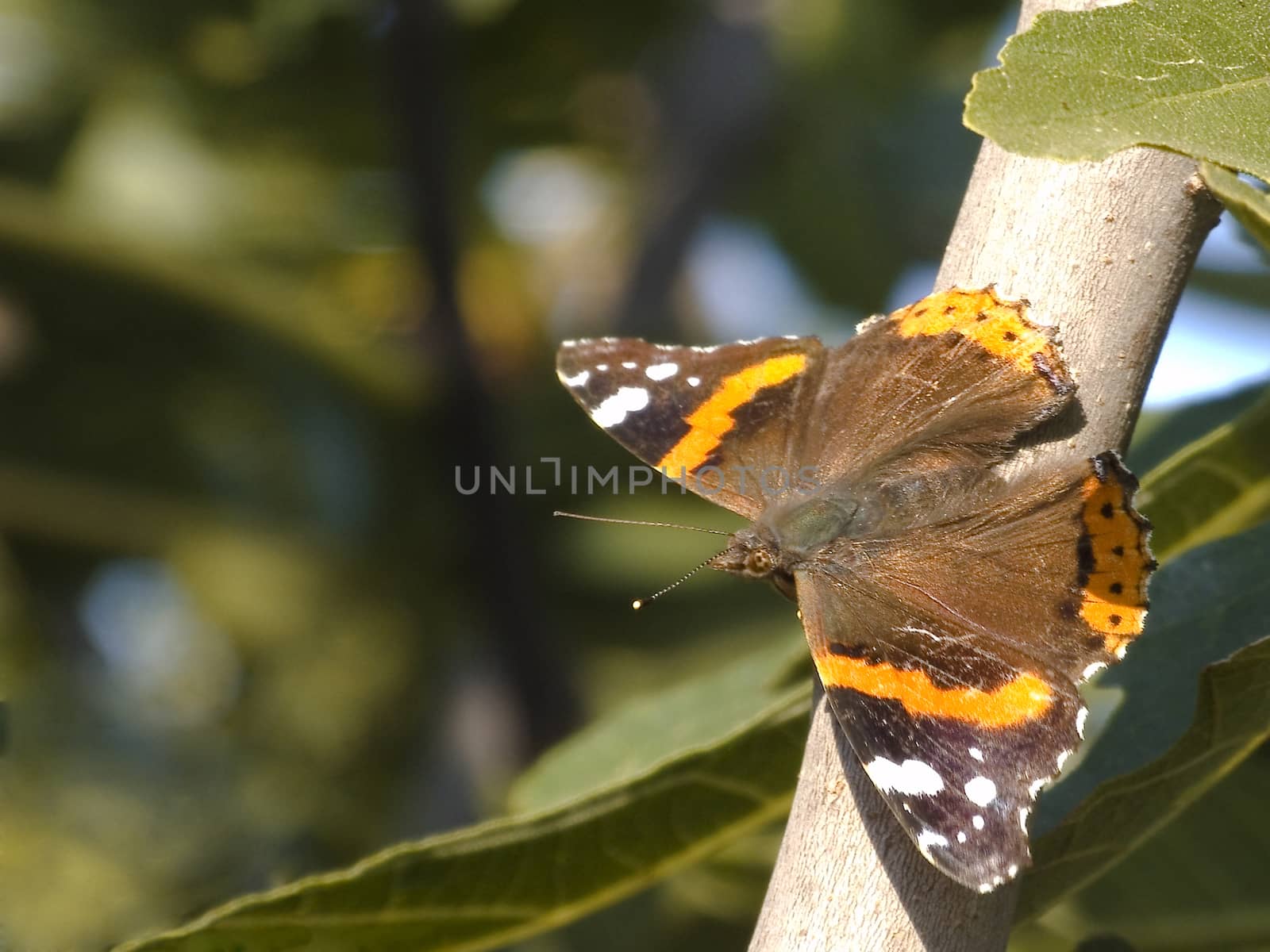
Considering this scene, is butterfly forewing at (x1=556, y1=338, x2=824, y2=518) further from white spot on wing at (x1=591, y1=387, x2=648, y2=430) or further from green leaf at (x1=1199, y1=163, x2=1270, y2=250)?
green leaf at (x1=1199, y1=163, x2=1270, y2=250)

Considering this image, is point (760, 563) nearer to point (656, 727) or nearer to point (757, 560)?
point (757, 560)

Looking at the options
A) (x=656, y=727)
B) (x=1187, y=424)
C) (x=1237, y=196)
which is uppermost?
(x=1187, y=424)

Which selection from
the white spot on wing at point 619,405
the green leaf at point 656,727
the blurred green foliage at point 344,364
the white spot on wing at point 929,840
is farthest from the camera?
the blurred green foliage at point 344,364

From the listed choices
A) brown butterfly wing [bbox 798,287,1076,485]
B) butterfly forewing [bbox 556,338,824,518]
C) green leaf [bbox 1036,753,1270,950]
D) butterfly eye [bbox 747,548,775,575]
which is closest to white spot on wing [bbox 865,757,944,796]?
brown butterfly wing [bbox 798,287,1076,485]

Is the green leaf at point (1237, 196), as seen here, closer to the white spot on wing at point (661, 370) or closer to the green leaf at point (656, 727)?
the green leaf at point (656, 727)

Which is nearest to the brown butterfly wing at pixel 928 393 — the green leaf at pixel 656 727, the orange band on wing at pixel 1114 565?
the orange band on wing at pixel 1114 565

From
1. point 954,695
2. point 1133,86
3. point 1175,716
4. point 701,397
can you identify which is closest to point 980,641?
point 954,695
